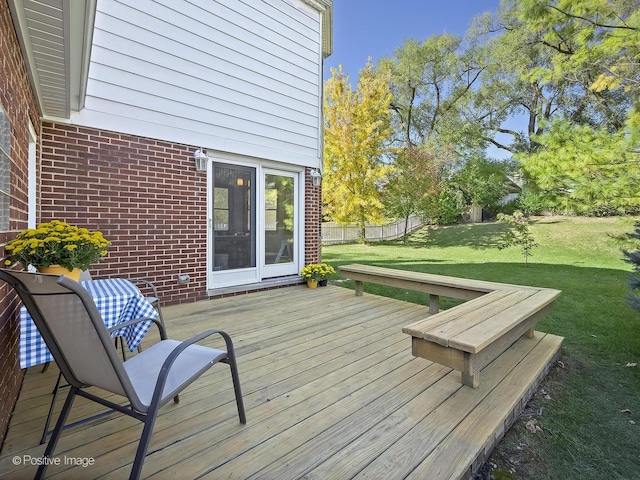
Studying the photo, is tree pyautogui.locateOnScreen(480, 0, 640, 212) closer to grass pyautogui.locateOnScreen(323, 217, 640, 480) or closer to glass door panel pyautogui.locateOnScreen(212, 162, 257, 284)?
grass pyautogui.locateOnScreen(323, 217, 640, 480)

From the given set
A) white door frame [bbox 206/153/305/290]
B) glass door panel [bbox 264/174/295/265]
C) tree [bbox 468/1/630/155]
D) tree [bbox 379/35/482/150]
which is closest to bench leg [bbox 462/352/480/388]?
white door frame [bbox 206/153/305/290]

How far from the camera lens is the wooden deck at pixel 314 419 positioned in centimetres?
154

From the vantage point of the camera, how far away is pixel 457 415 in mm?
1947

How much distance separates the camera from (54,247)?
7.01 feet

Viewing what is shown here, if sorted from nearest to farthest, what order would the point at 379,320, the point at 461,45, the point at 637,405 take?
the point at 637,405 → the point at 379,320 → the point at 461,45

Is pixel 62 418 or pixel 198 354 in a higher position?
pixel 198 354

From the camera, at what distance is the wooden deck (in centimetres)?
154

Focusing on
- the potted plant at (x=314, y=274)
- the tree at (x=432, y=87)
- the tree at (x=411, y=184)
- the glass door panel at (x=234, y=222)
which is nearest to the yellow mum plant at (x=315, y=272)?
the potted plant at (x=314, y=274)

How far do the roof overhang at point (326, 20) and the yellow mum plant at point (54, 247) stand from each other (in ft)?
19.0

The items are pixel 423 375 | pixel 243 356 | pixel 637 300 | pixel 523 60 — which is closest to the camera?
pixel 423 375

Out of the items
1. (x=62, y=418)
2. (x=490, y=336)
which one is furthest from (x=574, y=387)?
(x=62, y=418)

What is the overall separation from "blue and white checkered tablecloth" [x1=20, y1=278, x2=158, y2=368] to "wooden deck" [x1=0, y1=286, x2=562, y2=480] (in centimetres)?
41

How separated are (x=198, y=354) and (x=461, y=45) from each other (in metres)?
22.5

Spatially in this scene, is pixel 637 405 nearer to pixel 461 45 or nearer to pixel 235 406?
pixel 235 406
